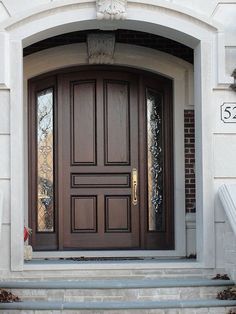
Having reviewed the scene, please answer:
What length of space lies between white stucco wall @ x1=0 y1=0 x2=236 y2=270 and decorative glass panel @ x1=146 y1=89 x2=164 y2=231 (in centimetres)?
128

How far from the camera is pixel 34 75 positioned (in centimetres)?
878

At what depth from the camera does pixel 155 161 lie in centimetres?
905

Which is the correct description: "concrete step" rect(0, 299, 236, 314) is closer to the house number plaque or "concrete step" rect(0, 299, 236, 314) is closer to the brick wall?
the house number plaque

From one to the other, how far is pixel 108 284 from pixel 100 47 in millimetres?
3003

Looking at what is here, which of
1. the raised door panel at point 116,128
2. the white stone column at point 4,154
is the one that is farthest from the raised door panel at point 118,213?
the white stone column at point 4,154

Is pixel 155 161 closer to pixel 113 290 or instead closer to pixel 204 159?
pixel 204 159

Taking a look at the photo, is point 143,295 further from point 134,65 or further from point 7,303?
point 134,65

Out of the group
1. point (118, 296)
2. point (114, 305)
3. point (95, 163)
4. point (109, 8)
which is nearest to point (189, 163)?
point (95, 163)

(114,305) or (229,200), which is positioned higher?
(229,200)

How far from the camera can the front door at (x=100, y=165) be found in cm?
887

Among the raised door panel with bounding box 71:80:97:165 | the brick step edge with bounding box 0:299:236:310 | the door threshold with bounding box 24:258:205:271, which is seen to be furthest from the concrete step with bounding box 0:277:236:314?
the raised door panel with bounding box 71:80:97:165

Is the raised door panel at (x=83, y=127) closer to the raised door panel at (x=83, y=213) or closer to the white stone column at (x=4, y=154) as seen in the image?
the raised door panel at (x=83, y=213)

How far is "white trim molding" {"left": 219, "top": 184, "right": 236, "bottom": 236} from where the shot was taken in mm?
7136

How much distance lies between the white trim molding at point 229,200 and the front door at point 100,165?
4.96ft
